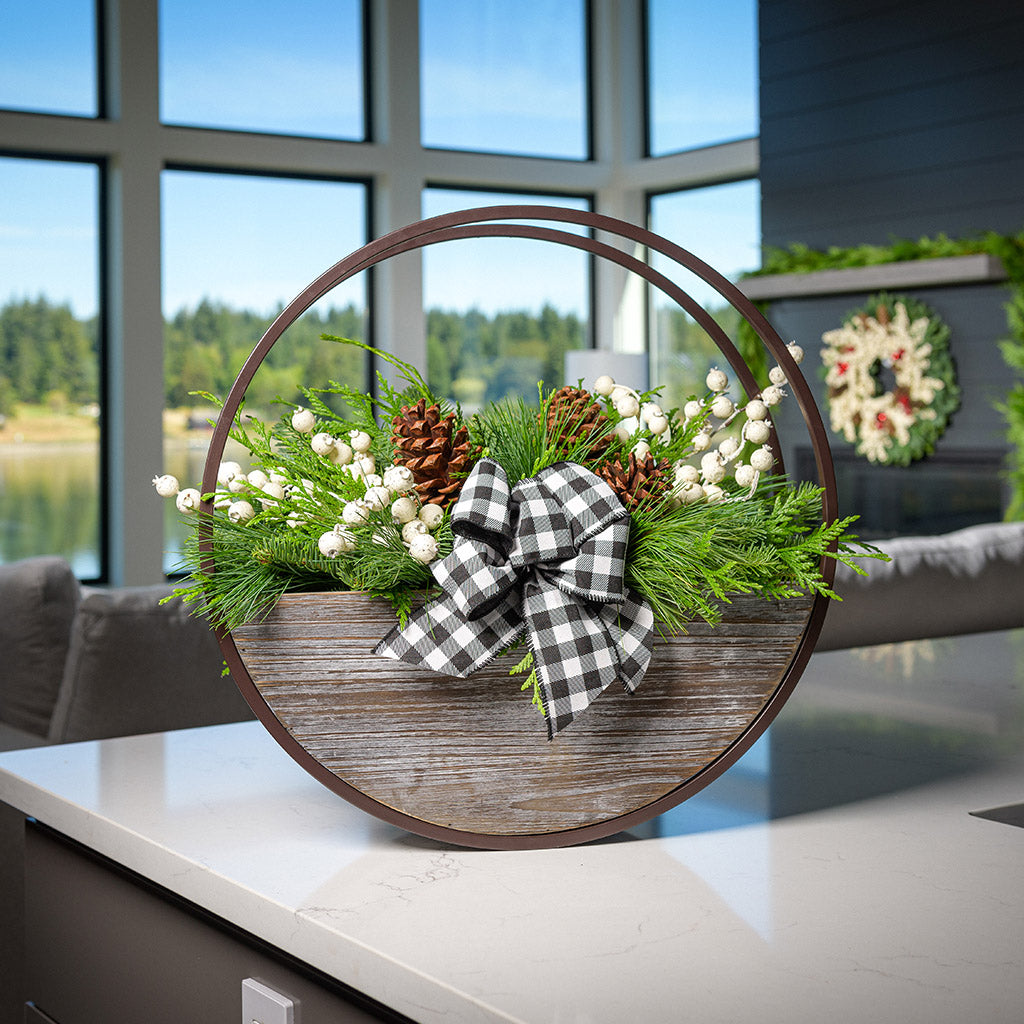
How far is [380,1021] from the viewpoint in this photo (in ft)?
2.29

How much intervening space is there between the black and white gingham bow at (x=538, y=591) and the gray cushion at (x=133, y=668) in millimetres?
1129

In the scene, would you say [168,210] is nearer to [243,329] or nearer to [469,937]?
[243,329]

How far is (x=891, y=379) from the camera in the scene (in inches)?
211

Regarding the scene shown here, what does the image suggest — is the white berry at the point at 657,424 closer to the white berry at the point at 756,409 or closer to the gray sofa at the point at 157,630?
the white berry at the point at 756,409

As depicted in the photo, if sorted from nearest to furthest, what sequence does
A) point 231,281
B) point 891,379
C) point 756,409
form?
point 756,409
point 891,379
point 231,281

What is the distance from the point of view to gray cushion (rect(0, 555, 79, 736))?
2045mm

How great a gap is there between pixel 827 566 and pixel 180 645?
3.99ft

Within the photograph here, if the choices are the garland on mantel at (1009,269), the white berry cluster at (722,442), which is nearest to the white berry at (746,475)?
the white berry cluster at (722,442)

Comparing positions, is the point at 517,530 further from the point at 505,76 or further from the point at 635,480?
the point at 505,76

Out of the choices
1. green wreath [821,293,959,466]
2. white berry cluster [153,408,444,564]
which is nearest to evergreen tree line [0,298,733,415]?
green wreath [821,293,959,466]

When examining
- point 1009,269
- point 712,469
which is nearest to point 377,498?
point 712,469

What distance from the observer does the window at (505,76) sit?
21.7 ft

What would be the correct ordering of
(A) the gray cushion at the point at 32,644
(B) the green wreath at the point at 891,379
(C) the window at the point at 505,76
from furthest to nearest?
(C) the window at the point at 505,76 < (B) the green wreath at the point at 891,379 < (A) the gray cushion at the point at 32,644

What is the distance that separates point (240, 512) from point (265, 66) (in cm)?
588
